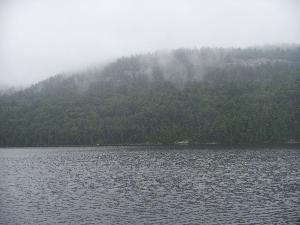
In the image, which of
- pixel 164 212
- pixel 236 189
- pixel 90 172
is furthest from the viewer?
pixel 90 172

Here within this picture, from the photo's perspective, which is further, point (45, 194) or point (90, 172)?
point (90, 172)

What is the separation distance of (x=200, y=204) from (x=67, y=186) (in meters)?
32.1

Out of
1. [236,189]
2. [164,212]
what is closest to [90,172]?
[236,189]

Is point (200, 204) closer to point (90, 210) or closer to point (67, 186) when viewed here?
point (90, 210)

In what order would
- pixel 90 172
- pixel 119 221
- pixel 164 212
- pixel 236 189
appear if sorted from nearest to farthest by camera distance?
pixel 119 221
pixel 164 212
pixel 236 189
pixel 90 172

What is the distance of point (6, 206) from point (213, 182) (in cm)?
3847

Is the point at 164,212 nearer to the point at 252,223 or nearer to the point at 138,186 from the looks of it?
the point at 252,223

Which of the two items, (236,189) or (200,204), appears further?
(236,189)

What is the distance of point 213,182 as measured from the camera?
256ft

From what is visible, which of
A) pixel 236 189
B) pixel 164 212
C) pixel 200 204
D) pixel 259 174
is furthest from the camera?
pixel 259 174

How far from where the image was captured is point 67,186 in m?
79.3

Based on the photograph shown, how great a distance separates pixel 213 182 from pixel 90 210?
99.0ft

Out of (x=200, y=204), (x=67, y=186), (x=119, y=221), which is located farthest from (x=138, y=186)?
(x=119, y=221)

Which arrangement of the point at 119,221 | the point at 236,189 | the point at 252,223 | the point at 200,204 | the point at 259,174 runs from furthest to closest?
the point at 259,174 < the point at 236,189 < the point at 200,204 < the point at 119,221 < the point at 252,223
